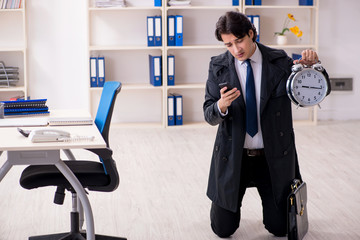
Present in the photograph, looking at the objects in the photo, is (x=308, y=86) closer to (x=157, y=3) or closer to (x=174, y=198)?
(x=174, y=198)

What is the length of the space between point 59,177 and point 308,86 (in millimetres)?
1264

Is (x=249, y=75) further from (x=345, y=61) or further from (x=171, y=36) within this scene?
(x=345, y=61)

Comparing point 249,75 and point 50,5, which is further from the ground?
point 50,5

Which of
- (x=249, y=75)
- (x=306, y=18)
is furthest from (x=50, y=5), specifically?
(x=249, y=75)

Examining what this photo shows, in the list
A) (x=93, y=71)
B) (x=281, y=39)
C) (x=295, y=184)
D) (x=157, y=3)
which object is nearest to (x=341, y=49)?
(x=281, y=39)

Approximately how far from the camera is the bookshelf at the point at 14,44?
Answer: 6.07m

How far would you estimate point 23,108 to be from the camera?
3.46 m

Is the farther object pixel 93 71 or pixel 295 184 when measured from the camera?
pixel 93 71

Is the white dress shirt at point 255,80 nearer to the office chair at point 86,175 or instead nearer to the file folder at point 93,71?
the office chair at point 86,175

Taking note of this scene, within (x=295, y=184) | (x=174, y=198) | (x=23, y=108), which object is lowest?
(x=174, y=198)

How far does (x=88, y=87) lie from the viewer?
6188mm

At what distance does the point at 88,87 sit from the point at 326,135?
2465 mm

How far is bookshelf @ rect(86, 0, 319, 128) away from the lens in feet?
20.6

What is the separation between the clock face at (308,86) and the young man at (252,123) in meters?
0.10
